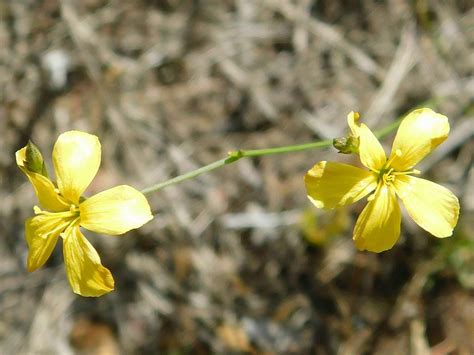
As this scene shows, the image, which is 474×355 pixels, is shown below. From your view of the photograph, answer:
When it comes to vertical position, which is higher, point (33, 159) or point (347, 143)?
point (347, 143)

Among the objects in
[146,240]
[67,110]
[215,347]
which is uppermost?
[67,110]

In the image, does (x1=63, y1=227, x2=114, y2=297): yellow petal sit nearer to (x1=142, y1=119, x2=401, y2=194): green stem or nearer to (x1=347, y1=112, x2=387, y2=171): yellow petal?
(x1=142, y1=119, x2=401, y2=194): green stem

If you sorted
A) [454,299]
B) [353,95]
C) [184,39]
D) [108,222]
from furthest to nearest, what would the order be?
1. [184,39]
2. [353,95]
3. [454,299]
4. [108,222]

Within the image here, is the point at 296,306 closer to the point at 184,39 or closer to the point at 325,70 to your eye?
the point at 325,70

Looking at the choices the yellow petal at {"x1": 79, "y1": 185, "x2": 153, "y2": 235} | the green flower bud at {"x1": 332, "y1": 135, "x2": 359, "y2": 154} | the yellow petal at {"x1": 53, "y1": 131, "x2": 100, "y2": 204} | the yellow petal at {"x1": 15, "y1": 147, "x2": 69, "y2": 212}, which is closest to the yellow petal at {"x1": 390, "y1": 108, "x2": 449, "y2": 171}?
the green flower bud at {"x1": 332, "y1": 135, "x2": 359, "y2": 154}

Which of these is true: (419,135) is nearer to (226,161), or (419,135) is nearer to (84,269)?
(226,161)

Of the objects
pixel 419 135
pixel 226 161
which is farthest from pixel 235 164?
pixel 419 135

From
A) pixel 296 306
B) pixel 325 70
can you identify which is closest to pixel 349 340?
pixel 296 306
